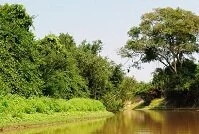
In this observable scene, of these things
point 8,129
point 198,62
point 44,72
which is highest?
point 198,62

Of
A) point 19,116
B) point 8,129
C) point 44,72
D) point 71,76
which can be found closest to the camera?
point 8,129

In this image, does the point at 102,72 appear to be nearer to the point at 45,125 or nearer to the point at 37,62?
the point at 37,62

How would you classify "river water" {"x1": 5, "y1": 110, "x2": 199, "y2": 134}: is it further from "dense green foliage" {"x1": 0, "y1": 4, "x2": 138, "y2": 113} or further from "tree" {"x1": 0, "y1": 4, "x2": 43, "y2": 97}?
"tree" {"x1": 0, "y1": 4, "x2": 43, "y2": 97}

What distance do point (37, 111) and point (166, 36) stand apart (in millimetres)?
35233

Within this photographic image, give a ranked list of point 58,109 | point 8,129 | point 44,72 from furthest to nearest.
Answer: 1. point 44,72
2. point 58,109
3. point 8,129

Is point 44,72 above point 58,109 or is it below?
above

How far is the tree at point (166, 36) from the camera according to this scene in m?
62.2

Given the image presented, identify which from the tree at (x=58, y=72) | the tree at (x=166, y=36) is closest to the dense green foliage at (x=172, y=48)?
the tree at (x=166, y=36)

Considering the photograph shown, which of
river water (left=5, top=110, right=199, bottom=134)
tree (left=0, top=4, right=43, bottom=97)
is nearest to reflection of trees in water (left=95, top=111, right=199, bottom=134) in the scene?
river water (left=5, top=110, right=199, bottom=134)

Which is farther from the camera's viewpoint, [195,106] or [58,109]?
[195,106]

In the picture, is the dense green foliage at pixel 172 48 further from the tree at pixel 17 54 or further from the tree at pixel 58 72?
the tree at pixel 17 54

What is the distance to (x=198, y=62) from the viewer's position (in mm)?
66375

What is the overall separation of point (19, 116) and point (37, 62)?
13190 mm

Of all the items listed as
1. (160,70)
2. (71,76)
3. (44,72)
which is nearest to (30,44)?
(44,72)
